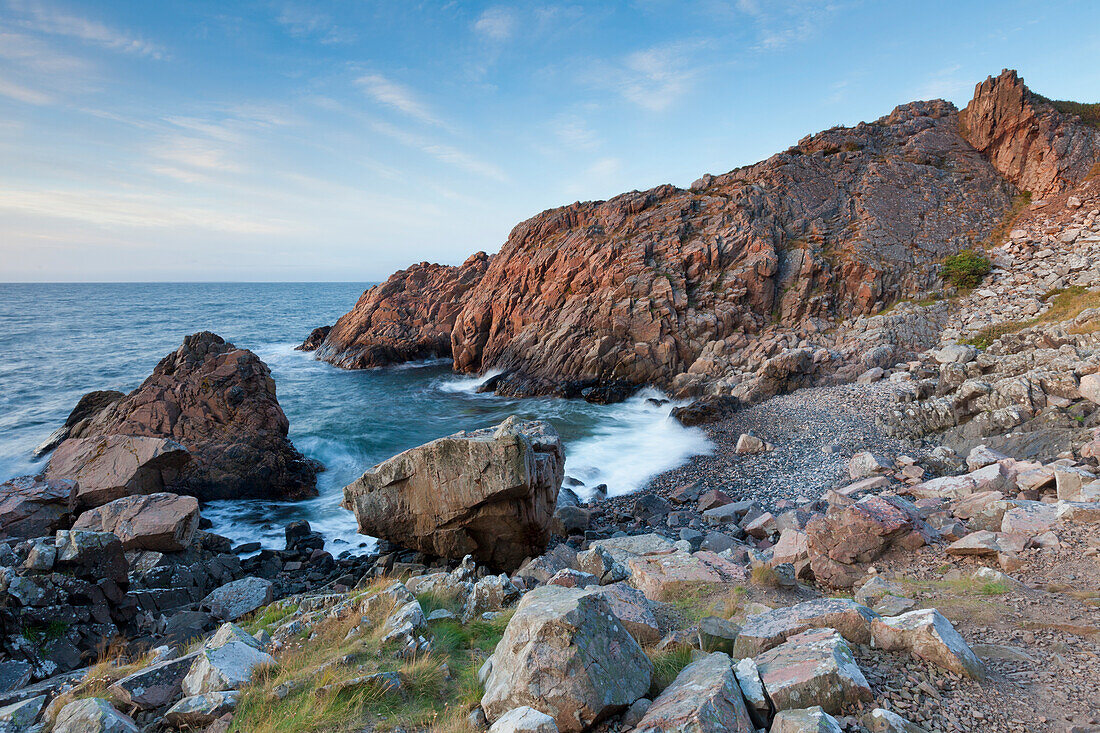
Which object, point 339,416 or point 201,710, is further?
point 339,416

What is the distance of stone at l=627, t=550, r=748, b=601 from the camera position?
9062 millimetres

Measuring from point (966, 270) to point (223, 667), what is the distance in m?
42.0

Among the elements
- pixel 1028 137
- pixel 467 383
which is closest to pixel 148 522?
pixel 467 383

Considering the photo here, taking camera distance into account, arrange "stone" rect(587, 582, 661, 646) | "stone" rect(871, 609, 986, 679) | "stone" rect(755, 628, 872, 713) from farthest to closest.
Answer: "stone" rect(587, 582, 661, 646), "stone" rect(871, 609, 986, 679), "stone" rect(755, 628, 872, 713)

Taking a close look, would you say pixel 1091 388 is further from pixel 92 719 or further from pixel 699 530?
pixel 92 719

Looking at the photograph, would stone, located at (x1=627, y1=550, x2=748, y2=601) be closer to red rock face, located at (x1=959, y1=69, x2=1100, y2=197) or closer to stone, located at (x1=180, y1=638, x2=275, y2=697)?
stone, located at (x1=180, y1=638, x2=275, y2=697)

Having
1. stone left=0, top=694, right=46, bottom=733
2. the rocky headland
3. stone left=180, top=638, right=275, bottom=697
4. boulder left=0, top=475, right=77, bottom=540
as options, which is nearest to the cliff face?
the rocky headland

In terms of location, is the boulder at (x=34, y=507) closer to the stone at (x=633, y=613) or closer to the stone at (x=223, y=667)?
the stone at (x=223, y=667)

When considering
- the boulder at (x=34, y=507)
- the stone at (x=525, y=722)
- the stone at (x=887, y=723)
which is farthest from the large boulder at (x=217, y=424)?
the stone at (x=887, y=723)

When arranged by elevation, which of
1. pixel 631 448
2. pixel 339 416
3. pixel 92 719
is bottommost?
pixel 339 416

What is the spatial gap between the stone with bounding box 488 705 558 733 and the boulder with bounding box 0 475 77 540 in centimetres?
1546

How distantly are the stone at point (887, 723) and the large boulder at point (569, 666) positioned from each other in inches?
72.8

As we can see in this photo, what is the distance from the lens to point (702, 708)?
4043 millimetres

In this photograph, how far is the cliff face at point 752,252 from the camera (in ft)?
112
